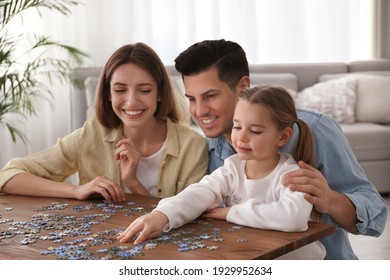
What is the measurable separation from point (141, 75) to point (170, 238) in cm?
98

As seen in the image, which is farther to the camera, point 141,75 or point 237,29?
point 237,29

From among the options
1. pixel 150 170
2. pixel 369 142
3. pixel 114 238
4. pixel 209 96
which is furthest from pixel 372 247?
pixel 114 238

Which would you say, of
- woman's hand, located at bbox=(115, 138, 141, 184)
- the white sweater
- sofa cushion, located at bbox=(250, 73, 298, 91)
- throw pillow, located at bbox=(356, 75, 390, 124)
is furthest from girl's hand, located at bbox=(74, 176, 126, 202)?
throw pillow, located at bbox=(356, 75, 390, 124)

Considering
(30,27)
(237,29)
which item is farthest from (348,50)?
(30,27)

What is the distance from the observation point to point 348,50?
26.6 ft

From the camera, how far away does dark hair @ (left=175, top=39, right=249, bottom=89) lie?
2.63 meters

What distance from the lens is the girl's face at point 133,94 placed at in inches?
109

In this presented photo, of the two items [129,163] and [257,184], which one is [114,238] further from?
[129,163]

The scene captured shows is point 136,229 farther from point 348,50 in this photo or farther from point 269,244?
point 348,50

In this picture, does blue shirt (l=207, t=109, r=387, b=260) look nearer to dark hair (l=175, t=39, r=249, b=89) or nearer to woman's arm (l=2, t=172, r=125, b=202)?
dark hair (l=175, t=39, r=249, b=89)

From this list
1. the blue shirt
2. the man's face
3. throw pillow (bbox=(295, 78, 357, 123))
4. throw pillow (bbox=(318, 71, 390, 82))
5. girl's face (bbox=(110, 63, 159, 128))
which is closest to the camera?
the blue shirt

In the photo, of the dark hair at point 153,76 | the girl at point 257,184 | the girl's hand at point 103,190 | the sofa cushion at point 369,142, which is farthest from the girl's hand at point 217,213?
the sofa cushion at point 369,142

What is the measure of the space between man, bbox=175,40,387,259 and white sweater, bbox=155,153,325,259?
0.11 metres
